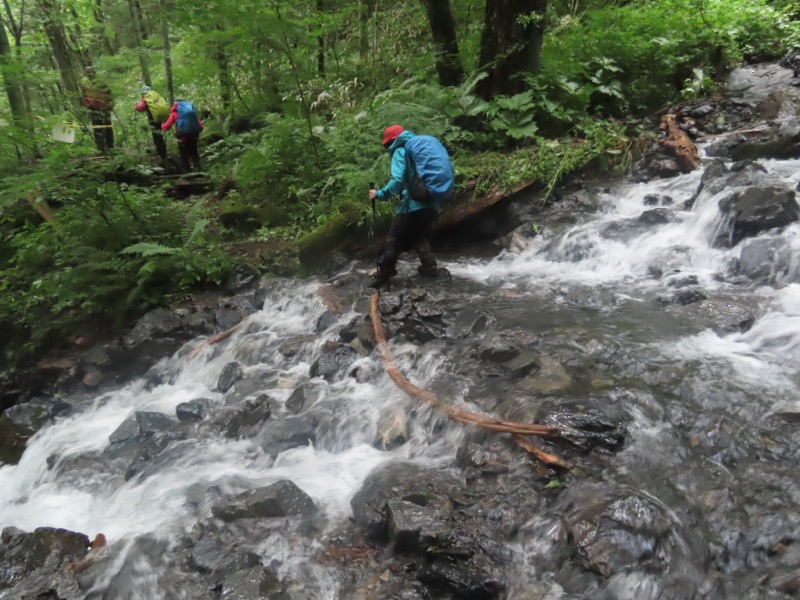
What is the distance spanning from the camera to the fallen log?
3969 mm

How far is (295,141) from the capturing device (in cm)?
1058

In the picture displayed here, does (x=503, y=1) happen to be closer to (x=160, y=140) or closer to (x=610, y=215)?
(x=610, y=215)

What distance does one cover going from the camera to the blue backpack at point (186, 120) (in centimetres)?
1179

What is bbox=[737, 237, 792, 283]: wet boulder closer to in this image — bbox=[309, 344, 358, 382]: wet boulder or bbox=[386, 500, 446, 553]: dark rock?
bbox=[309, 344, 358, 382]: wet boulder

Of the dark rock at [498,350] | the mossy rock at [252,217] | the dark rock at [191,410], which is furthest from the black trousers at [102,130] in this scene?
the dark rock at [498,350]

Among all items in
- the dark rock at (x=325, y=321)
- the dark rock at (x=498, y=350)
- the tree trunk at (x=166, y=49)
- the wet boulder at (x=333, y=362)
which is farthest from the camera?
the tree trunk at (x=166, y=49)

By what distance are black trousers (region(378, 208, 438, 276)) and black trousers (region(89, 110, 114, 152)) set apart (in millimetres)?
7653

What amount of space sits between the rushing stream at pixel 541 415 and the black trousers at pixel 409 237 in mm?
583

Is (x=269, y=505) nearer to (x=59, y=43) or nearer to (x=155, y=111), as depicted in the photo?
(x=155, y=111)

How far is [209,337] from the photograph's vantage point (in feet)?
25.6

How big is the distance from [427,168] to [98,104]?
876 centimetres

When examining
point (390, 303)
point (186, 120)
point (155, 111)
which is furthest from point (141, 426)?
point (155, 111)

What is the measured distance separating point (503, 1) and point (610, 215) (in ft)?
15.0

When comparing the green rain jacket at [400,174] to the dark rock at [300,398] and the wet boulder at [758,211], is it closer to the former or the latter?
the dark rock at [300,398]
